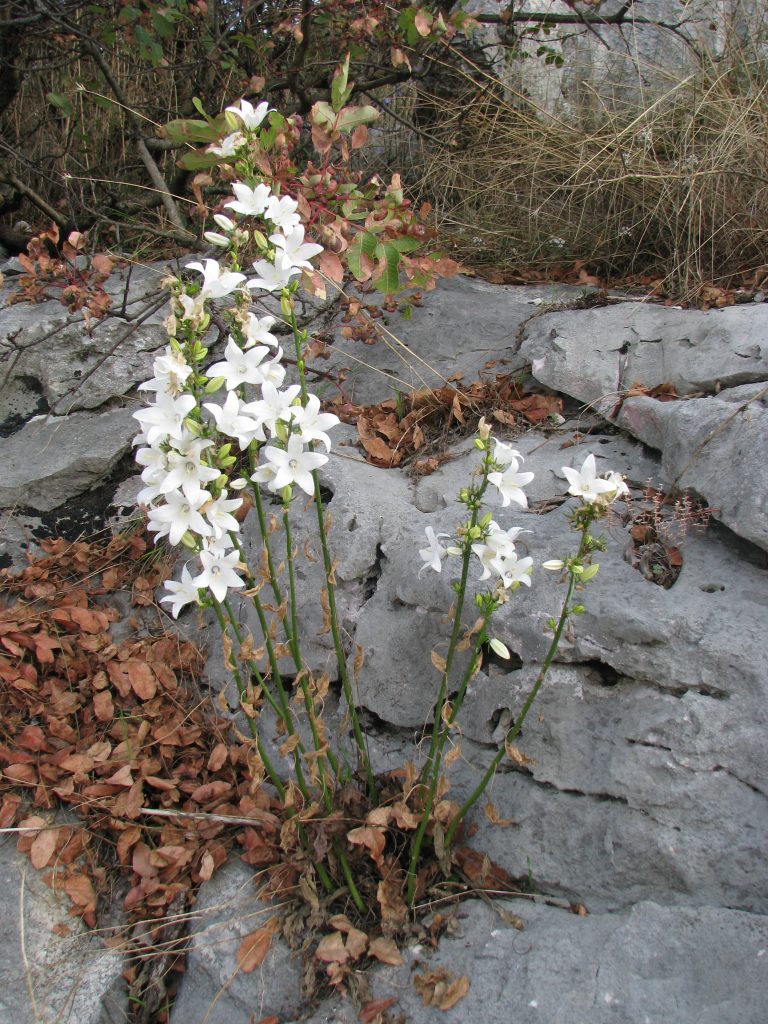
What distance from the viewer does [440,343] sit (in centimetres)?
342

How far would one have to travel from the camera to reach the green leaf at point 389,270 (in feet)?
8.70

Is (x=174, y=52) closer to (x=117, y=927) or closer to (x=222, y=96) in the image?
(x=222, y=96)

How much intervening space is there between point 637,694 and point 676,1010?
0.67 m

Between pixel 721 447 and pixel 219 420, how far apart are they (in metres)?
1.54

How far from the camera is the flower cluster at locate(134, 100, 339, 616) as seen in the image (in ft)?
4.45

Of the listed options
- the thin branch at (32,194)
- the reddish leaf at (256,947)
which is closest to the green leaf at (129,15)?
the thin branch at (32,194)

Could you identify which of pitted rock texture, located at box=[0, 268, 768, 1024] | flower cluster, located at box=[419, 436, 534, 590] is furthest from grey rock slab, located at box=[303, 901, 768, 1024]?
flower cluster, located at box=[419, 436, 534, 590]

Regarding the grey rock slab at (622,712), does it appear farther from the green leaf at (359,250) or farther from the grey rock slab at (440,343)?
the grey rock slab at (440,343)

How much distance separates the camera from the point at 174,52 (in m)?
4.45

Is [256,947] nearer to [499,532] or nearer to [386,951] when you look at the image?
[386,951]

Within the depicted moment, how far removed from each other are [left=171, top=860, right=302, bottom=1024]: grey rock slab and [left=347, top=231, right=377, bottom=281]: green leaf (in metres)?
1.86

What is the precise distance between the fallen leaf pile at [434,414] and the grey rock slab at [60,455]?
899 mm

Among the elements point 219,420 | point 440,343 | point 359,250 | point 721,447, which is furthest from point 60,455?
point 721,447

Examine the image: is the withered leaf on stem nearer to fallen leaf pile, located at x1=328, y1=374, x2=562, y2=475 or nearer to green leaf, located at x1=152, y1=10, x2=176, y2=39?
fallen leaf pile, located at x1=328, y1=374, x2=562, y2=475
